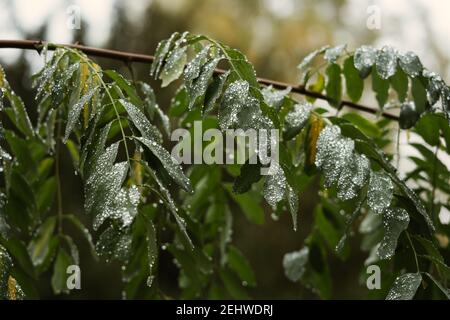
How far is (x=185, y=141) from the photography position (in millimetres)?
1241

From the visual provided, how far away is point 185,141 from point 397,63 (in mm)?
426

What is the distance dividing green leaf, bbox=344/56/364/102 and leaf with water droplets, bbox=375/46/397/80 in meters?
0.10

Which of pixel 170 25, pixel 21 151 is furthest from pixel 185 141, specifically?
pixel 170 25

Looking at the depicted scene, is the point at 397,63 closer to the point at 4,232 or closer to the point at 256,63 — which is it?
the point at 4,232

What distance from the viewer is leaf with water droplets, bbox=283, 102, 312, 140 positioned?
1040 mm

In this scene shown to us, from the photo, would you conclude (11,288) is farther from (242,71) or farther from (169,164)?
(242,71)

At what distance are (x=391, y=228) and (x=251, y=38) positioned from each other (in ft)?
15.5

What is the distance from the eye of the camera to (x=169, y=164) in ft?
2.46

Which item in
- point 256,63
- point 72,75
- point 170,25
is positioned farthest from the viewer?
point 256,63

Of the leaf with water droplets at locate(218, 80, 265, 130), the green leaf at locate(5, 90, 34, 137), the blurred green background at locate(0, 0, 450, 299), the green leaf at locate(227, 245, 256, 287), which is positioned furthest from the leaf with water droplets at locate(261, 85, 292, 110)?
the blurred green background at locate(0, 0, 450, 299)

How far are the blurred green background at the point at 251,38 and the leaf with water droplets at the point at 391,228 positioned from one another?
2423 mm

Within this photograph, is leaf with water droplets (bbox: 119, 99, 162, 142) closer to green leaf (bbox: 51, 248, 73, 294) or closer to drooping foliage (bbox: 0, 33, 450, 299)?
drooping foliage (bbox: 0, 33, 450, 299)

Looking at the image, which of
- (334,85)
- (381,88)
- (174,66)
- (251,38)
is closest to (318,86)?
(334,85)
